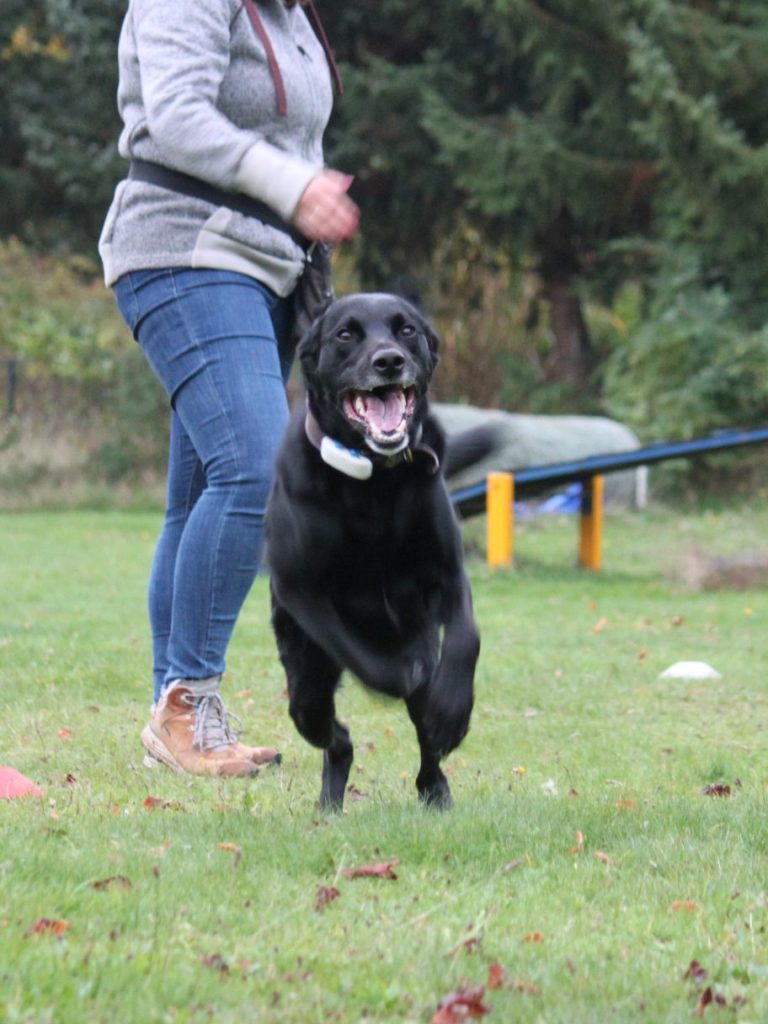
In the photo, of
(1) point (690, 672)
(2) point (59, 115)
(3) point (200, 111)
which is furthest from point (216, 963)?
(2) point (59, 115)

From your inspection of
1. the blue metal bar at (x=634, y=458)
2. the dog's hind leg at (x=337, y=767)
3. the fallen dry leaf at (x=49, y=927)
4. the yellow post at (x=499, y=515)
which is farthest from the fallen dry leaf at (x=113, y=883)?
the yellow post at (x=499, y=515)

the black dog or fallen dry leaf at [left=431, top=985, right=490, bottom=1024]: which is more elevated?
the black dog

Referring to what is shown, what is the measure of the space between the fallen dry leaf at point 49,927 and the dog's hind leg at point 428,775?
134 cm

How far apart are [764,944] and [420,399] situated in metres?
1.61

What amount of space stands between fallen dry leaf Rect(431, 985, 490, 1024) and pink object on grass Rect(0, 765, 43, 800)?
182 centimetres

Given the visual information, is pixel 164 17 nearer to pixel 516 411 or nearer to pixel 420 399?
pixel 420 399

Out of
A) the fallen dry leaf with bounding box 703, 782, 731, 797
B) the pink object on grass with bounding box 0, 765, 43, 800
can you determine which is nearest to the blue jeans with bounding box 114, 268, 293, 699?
the pink object on grass with bounding box 0, 765, 43, 800

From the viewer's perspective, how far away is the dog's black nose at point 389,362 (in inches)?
143

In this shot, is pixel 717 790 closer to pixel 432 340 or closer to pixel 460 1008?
pixel 432 340

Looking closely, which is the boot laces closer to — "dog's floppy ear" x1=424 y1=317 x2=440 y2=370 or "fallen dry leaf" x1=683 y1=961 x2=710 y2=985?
"dog's floppy ear" x1=424 y1=317 x2=440 y2=370

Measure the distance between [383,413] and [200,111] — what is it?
38.4 inches

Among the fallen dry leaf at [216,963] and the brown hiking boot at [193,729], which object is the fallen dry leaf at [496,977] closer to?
the fallen dry leaf at [216,963]

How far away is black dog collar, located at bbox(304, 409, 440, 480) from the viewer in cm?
364

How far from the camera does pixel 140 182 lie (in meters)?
4.29
